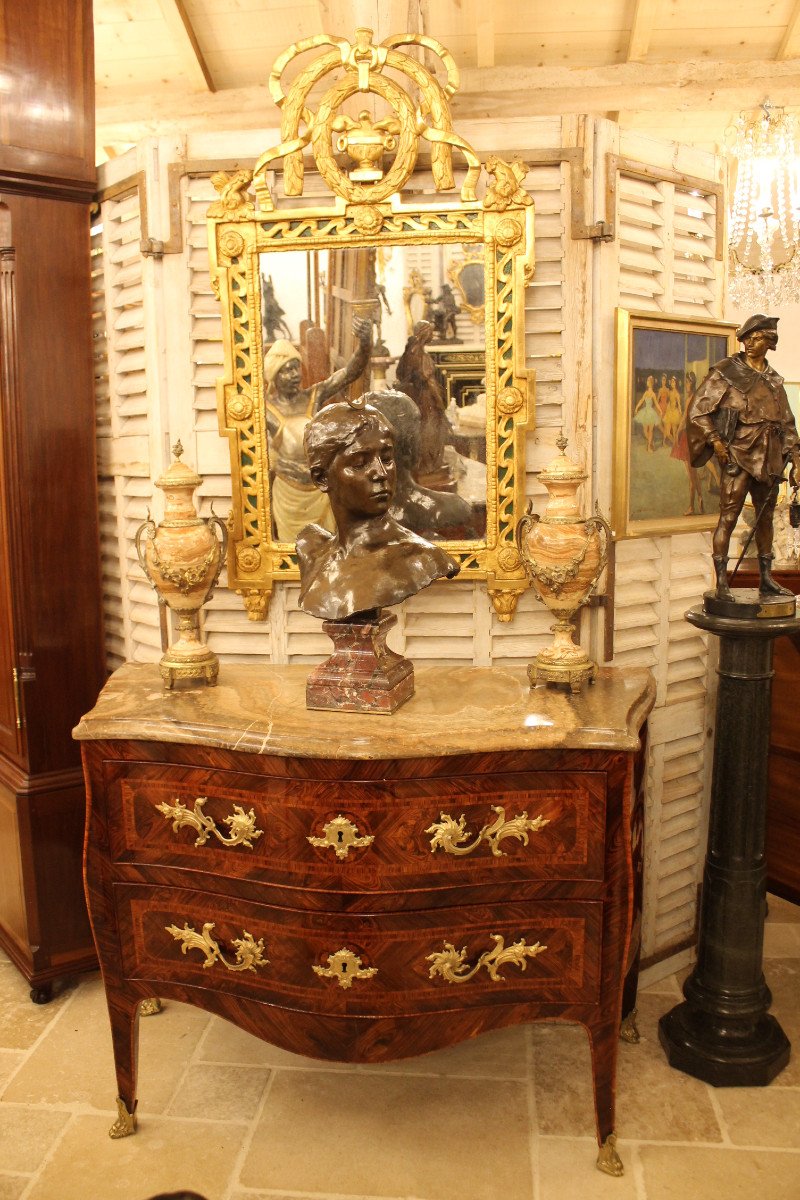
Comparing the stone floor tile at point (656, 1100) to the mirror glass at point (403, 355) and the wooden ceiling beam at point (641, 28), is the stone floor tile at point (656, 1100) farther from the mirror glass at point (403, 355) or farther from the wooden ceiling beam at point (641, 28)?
the wooden ceiling beam at point (641, 28)

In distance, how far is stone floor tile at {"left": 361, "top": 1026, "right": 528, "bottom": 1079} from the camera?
118 inches

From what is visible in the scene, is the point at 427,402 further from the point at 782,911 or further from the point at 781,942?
the point at 782,911

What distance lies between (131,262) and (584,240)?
1461 millimetres

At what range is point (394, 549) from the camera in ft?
8.77

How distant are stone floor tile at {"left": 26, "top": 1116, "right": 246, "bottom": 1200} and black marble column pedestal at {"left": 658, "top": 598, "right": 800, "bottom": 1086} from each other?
1387 mm

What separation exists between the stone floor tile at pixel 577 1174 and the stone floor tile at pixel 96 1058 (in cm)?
113

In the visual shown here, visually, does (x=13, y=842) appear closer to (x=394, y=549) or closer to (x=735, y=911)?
(x=394, y=549)

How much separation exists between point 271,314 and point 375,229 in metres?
0.40

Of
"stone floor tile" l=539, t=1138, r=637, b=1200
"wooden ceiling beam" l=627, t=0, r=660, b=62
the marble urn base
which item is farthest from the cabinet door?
"wooden ceiling beam" l=627, t=0, r=660, b=62

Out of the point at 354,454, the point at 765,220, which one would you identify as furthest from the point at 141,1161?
the point at 765,220

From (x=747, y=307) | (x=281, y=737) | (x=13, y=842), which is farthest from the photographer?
(x=747, y=307)

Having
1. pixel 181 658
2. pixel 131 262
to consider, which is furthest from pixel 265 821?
pixel 131 262

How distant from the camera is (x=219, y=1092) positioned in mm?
2941

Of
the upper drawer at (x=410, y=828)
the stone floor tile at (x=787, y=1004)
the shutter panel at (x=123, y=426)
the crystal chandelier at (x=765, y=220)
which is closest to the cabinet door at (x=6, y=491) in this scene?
the shutter panel at (x=123, y=426)
